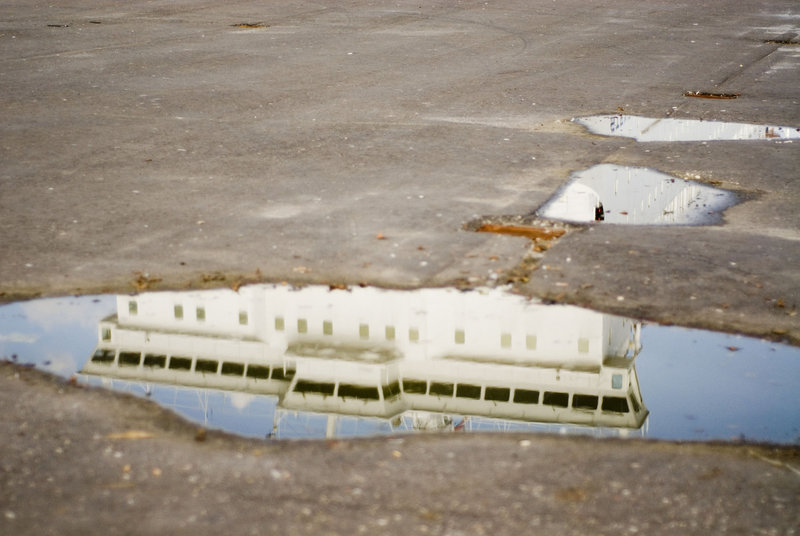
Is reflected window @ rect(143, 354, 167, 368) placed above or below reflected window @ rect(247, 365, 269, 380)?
above

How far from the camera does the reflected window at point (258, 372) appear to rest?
5.81 metres

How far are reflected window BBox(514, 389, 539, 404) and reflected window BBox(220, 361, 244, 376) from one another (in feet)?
4.91

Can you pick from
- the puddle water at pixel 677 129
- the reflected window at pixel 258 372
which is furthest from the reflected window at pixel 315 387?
the puddle water at pixel 677 129

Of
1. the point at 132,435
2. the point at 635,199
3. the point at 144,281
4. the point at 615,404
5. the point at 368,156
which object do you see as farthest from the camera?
the point at 368,156

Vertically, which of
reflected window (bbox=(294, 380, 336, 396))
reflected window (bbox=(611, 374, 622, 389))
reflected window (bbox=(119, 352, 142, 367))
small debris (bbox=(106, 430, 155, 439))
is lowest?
reflected window (bbox=(611, 374, 622, 389))

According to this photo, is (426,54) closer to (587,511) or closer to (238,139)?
(238,139)

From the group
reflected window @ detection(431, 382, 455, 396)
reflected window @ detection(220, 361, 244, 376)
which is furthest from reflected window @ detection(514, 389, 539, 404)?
reflected window @ detection(220, 361, 244, 376)

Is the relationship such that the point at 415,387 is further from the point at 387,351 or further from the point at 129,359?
the point at 129,359

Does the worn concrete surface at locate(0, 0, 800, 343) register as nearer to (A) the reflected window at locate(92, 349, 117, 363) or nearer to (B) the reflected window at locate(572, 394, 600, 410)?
(A) the reflected window at locate(92, 349, 117, 363)

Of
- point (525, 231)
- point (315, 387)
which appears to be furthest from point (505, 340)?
point (525, 231)

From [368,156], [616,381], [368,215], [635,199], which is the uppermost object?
[368,156]

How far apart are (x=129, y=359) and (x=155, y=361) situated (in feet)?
0.50

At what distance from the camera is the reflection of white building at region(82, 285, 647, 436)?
554 centimetres

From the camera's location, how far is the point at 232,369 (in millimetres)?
5910
